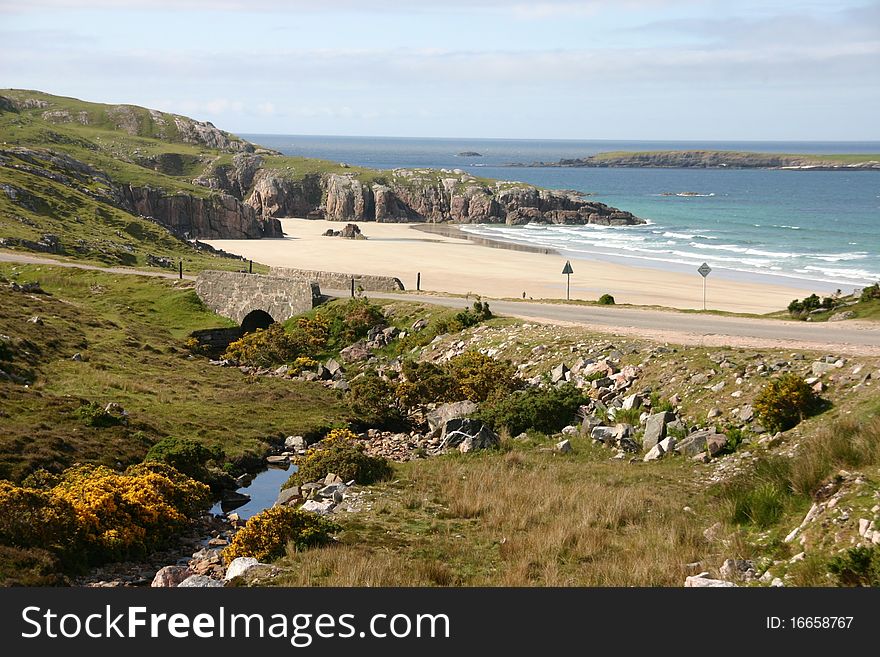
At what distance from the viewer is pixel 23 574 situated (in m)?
14.8

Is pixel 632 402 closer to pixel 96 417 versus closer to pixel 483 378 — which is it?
pixel 483 378

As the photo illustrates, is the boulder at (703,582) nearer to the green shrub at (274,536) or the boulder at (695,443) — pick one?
the green shrub at (274,536)

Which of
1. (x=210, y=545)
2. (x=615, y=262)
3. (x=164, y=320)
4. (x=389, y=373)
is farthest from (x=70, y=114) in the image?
(x=210, y=545)

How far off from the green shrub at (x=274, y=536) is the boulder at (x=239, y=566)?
346 mm

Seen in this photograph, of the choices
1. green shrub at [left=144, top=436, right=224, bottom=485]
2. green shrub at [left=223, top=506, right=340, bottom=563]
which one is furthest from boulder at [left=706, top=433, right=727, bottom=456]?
green shrub at [left=144, top=436, right=224, bottom=485]

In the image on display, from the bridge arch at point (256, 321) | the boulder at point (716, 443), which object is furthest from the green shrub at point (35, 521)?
the bridge arch at point (256, 321)

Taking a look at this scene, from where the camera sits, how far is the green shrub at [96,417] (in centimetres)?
2541

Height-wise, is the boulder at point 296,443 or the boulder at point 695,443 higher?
the boulder at point 695,443

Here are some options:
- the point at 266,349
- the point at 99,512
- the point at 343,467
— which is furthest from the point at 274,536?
the point at 266,349

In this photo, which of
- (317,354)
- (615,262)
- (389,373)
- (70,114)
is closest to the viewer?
(389,373)
